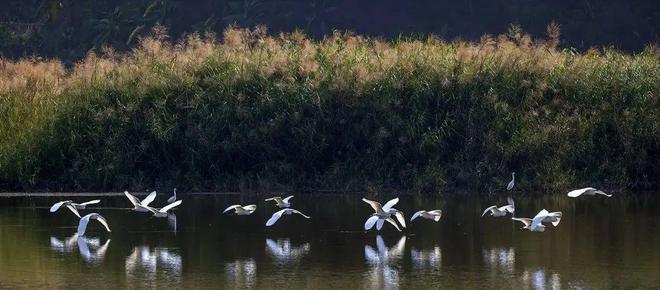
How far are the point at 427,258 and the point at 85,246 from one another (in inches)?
139

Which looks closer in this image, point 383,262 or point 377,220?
point 383,262

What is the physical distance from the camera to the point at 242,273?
13.0m

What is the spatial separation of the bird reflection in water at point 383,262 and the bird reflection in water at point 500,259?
0.84 metres

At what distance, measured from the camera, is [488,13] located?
131 ft

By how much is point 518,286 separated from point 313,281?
173cm

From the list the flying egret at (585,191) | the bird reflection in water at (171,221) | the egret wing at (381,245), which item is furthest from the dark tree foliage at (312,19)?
the egret wing at (381,245)

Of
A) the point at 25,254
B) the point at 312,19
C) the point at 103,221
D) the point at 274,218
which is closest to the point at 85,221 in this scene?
the point at 103,221

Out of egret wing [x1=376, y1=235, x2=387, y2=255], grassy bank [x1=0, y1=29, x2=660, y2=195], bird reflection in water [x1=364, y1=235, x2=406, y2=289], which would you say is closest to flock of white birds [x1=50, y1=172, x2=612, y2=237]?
egret wing [x1=376, y1=235, x2=387, y2=255]

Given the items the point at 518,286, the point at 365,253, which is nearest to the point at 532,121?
the point at 365,253

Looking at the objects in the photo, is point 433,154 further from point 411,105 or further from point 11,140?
point 11,140

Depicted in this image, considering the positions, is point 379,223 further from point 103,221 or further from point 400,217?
point 103,221

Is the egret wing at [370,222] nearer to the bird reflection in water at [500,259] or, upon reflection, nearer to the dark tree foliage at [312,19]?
the bird reflection in water at [500,259]

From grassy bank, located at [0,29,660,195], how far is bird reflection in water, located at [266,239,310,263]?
4889 mm

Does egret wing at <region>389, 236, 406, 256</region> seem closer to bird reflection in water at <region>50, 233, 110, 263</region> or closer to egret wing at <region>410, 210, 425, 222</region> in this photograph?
egret wing at <region>410, 210, 425, 222</region>
